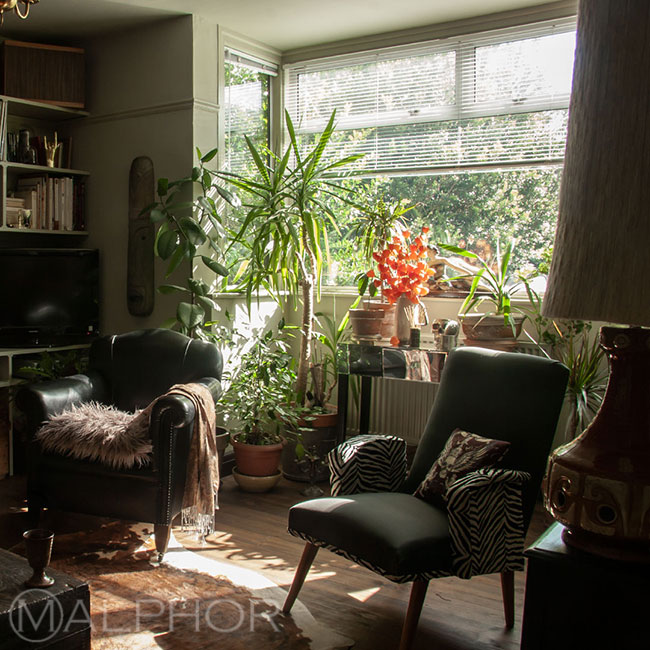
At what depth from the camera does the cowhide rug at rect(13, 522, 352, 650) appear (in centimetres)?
227

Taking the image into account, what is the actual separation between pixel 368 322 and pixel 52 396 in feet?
5.43

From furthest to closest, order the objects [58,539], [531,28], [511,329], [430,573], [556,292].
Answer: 1. [531,28]
2. [511,329]
3. [58,539]
4. [430,573]
5. [556,292]

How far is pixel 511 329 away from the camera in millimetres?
3488

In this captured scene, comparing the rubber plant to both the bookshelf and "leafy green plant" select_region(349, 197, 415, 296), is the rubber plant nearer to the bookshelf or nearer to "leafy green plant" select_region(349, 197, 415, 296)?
"leafy green plant" select_region(349, 197, 415, 296)

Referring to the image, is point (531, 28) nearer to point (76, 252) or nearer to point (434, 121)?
point (434, 121)

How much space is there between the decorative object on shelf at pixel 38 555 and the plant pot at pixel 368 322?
2.24m

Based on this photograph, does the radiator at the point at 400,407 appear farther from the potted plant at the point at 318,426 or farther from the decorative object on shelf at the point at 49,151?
the decorative object on shelf at the point at 49,151

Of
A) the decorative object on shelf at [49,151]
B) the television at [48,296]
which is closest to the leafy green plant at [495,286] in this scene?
the television at [48,296]

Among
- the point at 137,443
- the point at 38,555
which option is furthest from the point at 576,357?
the point at 38,555

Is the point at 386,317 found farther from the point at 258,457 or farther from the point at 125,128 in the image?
the point at 125,128

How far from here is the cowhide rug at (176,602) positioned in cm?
227

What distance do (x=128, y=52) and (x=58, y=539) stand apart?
2.93m

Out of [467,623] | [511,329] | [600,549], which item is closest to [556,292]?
[600,549]

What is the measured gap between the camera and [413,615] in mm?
2084
